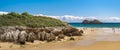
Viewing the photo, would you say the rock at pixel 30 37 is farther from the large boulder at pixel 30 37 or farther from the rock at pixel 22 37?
the rock at pixel 22 37

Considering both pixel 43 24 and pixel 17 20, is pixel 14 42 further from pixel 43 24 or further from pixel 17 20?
pixel 43 24

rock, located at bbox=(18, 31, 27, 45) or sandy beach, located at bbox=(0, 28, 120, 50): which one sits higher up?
rock, located at bbox=(18, 31, 27, 45)

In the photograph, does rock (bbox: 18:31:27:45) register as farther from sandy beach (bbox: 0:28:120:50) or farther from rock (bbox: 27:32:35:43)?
sandy beach (bbox: 0:28:120:50)

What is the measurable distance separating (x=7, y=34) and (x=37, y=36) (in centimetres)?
343

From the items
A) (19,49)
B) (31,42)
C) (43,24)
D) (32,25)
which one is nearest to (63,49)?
(19,49)

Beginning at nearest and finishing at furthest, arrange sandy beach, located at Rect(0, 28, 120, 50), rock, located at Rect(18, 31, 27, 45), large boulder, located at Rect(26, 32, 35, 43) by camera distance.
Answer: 1. sandy beach, located at Rect(0, 28, 120, 50)
2. rock, located at Rect(18, 31, 27, 45)
3. large boulder, located at Rect(26, 32, 35, 43)

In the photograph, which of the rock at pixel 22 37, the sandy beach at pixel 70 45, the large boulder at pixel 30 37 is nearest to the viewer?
the sandy beach at pixel 70 45

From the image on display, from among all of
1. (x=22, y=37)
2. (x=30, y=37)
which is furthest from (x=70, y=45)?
(x=22, y=37)

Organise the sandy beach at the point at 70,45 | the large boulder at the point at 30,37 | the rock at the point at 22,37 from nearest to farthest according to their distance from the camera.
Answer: the sandy beach at the point at 70,45
the rock at the point at 22,37
the large boulder at the point at 30,37

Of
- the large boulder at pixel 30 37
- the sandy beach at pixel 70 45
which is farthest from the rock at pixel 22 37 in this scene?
the sandy beach at pixel 70 45

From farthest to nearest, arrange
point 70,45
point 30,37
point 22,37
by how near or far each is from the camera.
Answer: point 30,37 < point 22,37 < point 70,45

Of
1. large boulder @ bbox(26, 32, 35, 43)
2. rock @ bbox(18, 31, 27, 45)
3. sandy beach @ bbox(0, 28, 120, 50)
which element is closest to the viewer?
sandy beach @ bbox(0, 28, 120, 50)

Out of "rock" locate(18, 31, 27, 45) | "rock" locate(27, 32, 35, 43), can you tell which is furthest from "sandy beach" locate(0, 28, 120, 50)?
"rock" locate(18, 31, 27, 45)

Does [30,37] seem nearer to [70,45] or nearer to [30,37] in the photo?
[30,37]
